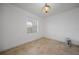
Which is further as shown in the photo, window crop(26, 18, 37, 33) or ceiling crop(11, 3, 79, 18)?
window crop(26, 18, 37, 33)

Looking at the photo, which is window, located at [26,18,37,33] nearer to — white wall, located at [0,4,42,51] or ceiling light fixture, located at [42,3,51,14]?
white wall, located at [0,4,42,51]

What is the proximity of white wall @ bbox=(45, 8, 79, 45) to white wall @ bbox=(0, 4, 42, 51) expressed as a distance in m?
0.24

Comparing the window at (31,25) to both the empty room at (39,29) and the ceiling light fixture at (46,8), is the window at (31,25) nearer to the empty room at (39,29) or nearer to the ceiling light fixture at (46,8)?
the empty room at (39,29)

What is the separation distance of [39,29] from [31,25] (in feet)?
0.65

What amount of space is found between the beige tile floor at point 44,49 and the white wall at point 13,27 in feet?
0.36

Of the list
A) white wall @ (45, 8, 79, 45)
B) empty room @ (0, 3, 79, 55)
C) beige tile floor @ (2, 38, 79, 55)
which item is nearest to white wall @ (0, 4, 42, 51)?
empty room @ (0, 3, 79, 55)

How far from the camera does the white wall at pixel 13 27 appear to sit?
1.90 m

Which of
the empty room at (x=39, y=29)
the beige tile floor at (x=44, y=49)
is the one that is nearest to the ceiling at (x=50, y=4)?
the empty room at (x=39, y=29)

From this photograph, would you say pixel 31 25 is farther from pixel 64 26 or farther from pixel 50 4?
pixel 64 26

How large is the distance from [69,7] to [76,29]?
1.56ft

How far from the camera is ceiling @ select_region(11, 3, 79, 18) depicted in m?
1.93

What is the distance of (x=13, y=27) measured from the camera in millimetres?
1971
